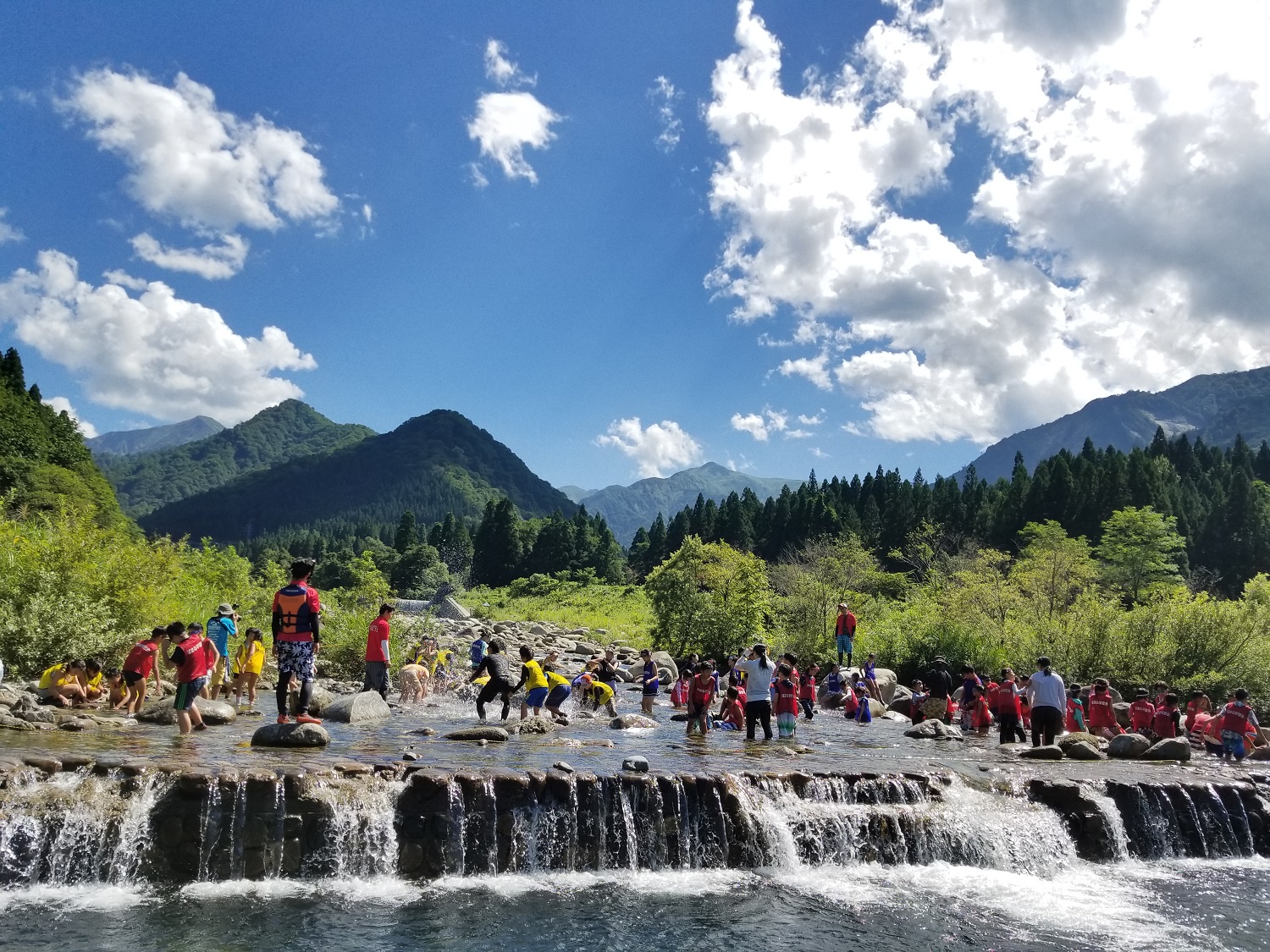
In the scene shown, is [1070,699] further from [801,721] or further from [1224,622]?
[1224,622]

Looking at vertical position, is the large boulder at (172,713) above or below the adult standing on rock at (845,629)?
below

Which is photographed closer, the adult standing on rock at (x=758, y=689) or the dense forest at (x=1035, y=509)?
the adult standing on rock at (x=758, y=689)

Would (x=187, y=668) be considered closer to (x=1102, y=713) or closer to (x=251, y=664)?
(x=251, y=664)

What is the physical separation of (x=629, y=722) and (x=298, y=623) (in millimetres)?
9360

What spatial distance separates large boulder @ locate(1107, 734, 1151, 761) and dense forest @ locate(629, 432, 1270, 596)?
45523 millimetres

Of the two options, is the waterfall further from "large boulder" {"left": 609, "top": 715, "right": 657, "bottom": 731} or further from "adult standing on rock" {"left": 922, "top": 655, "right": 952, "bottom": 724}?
"adult standing on rock" {"left": 922, "top": 655, "right": 952, "bottom": 724}

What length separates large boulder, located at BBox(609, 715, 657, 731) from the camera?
19.6 m

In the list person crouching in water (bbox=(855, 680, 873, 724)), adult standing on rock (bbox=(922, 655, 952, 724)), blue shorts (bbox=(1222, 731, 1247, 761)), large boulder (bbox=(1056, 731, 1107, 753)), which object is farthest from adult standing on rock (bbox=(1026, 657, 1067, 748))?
person crouching in water (bbox=(855, 680, 873, 724))

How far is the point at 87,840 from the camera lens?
10.3m

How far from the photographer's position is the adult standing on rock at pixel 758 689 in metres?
17.3

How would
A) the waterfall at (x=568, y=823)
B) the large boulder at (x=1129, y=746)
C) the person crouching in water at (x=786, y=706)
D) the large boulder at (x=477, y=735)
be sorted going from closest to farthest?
1. the waterfall at (x=568, y=823)
2. the large boulder at (x=477, y=735)
3. the large boulder at (x=1129, y=746)
4. the person crouching in water at (x=786, y=706)

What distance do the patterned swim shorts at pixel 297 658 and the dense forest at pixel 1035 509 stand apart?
51.6 metres

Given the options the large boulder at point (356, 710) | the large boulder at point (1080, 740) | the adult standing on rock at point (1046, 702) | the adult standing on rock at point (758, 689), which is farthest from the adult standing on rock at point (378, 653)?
the large boulder at point (1080, 740)

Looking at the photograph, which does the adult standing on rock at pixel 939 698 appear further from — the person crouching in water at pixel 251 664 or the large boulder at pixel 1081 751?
the person crouching in water at pixel 251 664
